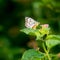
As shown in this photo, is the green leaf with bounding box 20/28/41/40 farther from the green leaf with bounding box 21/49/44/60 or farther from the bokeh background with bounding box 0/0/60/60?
the bokeh background with bounding box 0/0/60/60

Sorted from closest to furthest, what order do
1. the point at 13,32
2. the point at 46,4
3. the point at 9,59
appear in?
the point at 46,4 < the point at 9,59 < the point at 13,32

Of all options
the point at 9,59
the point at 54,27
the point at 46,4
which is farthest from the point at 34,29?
the point at 9,59

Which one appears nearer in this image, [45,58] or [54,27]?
[45,58]

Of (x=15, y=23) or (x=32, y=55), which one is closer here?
(x=32, y=55)

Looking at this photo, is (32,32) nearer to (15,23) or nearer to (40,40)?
(40,40)

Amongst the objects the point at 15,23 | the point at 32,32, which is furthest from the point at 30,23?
the point at 15,23

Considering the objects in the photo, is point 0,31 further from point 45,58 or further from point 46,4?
point 45,58

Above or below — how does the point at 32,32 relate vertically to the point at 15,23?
below

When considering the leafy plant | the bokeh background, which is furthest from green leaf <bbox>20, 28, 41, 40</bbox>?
the bokeh background

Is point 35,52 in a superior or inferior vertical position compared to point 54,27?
inferior
